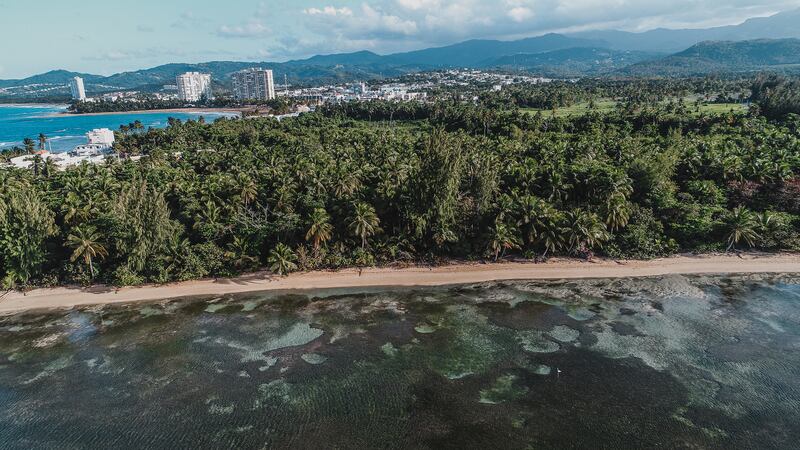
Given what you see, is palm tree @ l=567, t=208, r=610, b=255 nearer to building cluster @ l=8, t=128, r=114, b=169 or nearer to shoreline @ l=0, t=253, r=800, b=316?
shoreline @ l=0, t=253, r=800, b=316

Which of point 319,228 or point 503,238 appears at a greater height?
point 319,228

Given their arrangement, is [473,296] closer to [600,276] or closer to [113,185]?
[600,276]

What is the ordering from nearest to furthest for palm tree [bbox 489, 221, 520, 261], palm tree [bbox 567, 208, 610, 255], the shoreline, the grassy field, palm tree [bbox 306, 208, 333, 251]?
1. the shoreline
2. palm tree [bbox 306, 208, 333, 251]
3. palm tree [bbox 489, 221, 520, 261]
4. palm tree [bbox 567, 208, 610, 255]
5. the grassy field

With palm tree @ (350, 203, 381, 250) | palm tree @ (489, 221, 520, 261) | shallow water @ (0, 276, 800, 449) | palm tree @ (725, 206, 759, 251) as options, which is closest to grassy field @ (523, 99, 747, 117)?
palm tree @ (725, 206, 759, 251)

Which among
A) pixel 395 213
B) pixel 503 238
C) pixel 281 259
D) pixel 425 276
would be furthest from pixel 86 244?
pixel 503 238

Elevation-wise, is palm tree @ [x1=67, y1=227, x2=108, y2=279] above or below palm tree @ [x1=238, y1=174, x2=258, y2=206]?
below

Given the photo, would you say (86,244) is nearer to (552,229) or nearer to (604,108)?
(552,229)
